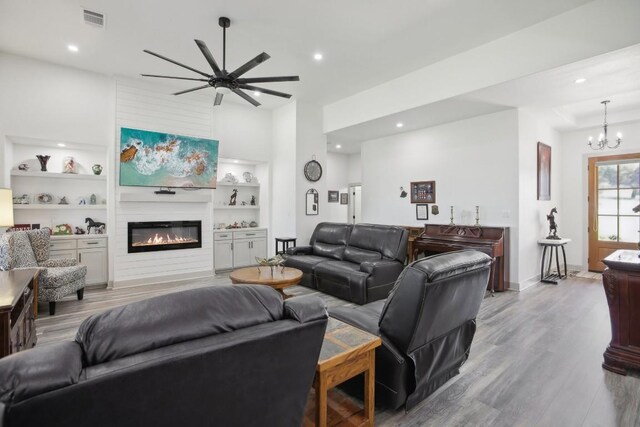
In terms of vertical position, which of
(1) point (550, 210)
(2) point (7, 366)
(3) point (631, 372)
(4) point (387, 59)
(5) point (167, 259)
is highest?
(4) point (387, 59)

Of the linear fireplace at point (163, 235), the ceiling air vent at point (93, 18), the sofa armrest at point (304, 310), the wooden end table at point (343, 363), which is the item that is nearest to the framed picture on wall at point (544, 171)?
the wooden end table at point (343, 363)

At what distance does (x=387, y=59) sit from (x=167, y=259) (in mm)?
5000

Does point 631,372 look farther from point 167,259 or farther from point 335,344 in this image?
point 167,259

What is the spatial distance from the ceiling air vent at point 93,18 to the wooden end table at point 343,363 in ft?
14.0

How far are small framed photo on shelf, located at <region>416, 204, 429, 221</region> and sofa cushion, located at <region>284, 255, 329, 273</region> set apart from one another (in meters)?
2.27

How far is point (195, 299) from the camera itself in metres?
1.14

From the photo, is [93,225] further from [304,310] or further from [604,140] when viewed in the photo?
[604,140]

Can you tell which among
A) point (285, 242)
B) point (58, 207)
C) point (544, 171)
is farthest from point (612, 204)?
point (58, 207)

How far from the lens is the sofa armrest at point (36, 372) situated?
708 millimetres

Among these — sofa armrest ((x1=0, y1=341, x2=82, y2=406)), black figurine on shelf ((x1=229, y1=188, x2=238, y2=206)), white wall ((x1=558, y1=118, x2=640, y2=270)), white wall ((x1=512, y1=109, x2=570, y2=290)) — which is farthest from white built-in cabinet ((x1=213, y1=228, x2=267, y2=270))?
white wall ((x1=558, y1=118, x2=640, y2=270))

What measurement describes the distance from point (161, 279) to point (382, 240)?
13.0 ft

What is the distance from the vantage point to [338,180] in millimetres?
9727

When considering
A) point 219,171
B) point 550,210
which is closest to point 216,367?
point 219,171

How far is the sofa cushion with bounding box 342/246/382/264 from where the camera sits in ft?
16.2
